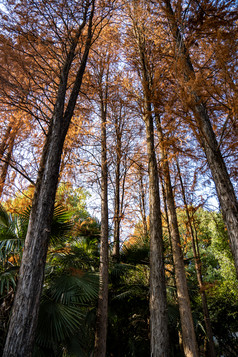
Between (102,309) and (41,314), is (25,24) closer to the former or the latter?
(41,314)

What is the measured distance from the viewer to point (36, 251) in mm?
2752

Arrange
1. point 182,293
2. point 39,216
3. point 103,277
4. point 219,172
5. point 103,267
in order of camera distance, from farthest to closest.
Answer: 1. point 182,293
2. point 103,267
3. point 103,277
4. point 219,172
5. point 39,216

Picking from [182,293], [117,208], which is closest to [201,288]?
[182,293]

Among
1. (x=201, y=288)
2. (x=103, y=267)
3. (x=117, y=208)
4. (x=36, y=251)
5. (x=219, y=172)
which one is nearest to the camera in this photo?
(x=36, y=251)

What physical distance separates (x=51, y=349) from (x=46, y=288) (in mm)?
908

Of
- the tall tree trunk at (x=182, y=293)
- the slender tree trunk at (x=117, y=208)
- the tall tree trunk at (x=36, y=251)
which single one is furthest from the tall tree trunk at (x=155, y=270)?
the tall tree trunk at (x=36, y=251)

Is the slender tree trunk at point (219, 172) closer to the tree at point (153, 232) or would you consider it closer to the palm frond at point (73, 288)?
the tree at point (153, 232)

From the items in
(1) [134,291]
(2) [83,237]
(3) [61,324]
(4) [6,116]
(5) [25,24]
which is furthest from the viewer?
(4) [6,116]

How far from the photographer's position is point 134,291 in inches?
221

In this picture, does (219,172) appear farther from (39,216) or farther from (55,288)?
(55,288)

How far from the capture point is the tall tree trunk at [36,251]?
7.61 ft

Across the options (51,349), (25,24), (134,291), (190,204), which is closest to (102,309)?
(134,291)

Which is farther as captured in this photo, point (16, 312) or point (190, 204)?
point (190, 204)

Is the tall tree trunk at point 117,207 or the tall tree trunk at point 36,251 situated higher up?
the tall tree trunk at point 117,207
